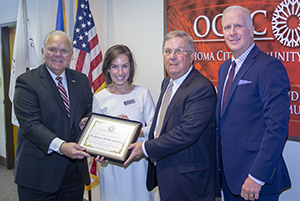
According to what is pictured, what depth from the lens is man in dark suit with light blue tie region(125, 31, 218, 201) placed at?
1861mm

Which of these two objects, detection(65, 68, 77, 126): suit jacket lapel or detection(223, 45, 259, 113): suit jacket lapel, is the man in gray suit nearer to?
detection(65, 68, 77, 126): suit jacket lapel

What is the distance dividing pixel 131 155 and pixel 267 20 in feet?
4.97

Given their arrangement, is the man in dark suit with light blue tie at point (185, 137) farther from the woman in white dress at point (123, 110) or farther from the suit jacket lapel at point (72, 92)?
the suit jacket lapel at point (72, 92)

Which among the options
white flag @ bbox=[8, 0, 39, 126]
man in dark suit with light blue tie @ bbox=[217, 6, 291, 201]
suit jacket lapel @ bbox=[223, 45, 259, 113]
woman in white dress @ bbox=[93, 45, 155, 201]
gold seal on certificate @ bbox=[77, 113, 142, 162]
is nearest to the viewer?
man in dark suit with light blue tie @ bbox=[217, 6, 291, 201]

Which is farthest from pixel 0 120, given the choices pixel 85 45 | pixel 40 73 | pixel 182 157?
pixel 182 157

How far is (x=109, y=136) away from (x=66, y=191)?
0.72 m

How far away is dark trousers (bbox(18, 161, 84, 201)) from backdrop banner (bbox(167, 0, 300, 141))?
5.13ft

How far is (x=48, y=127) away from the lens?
220 centimetres

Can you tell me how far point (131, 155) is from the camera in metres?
2.05

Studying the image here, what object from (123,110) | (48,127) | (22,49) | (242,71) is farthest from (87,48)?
(242,71)

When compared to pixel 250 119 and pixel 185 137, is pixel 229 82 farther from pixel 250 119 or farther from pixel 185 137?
pixel 185 137

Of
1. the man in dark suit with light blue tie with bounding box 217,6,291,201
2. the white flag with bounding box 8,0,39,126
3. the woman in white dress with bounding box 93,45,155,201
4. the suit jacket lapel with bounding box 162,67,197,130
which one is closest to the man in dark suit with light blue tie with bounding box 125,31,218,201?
the suit jacket lapel with bounding box 162,67,197,130

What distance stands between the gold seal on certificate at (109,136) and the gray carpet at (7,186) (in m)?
2.55

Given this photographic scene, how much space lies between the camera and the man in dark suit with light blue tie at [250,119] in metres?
1.63
